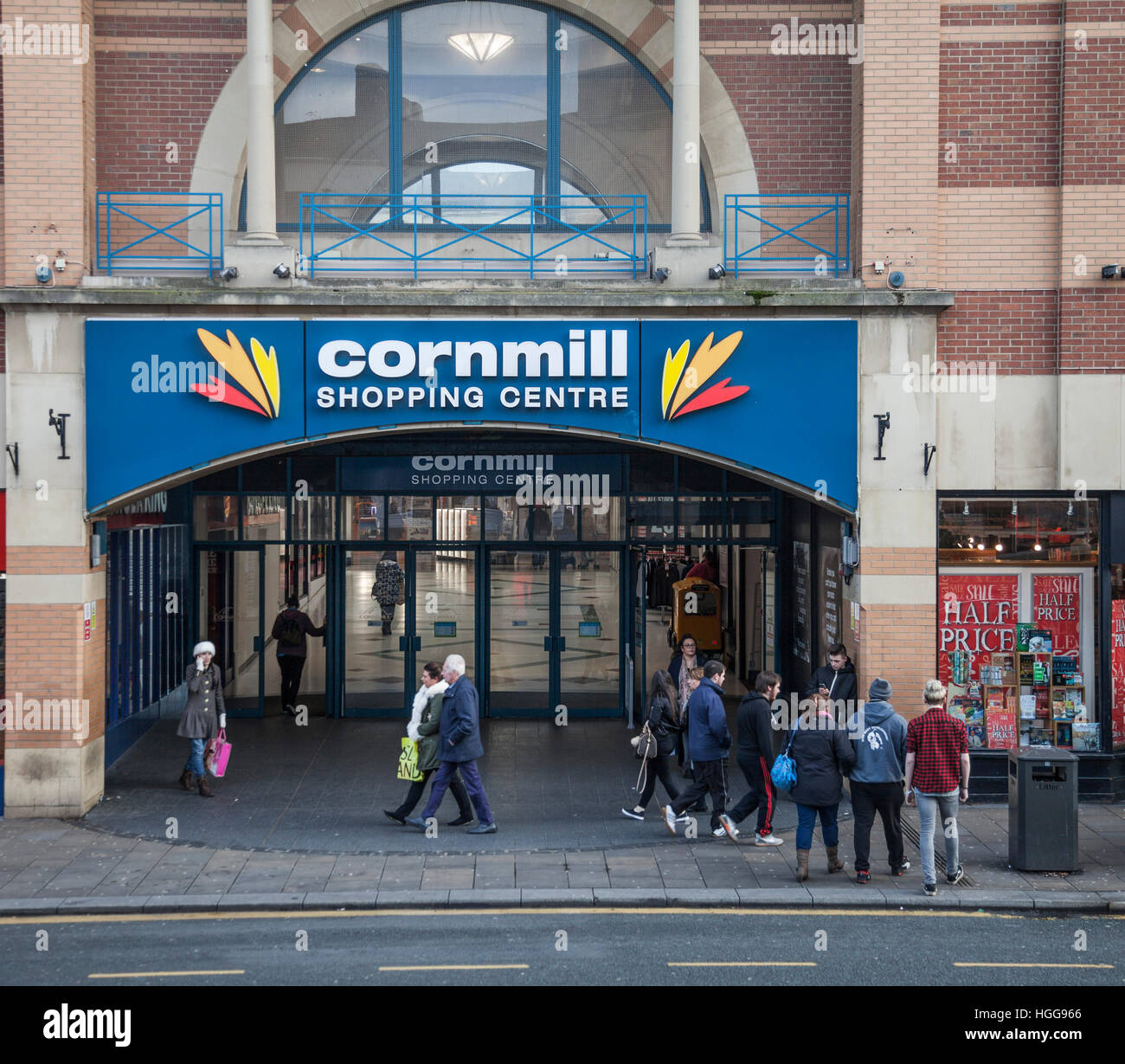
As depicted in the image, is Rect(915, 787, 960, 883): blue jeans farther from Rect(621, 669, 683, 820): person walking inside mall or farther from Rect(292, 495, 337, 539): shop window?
Rect(292, 495, 337, 539): shop window

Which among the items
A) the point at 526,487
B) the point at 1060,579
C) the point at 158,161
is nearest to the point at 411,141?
the point at 158,161

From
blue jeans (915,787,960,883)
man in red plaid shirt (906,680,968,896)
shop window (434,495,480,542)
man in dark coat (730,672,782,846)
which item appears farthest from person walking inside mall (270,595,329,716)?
blue jeans (915,787,960,883)

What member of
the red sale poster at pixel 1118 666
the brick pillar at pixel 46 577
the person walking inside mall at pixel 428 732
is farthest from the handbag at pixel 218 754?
the red sale poster at pixel 1118 666

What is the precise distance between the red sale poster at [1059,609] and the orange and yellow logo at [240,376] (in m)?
8.78

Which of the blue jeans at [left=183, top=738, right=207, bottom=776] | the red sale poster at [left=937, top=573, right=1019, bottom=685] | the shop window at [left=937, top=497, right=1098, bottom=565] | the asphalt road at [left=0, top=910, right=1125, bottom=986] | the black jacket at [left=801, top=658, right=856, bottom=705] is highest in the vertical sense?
the shop window at [left=937, top=497, right=1098, bottom=565]

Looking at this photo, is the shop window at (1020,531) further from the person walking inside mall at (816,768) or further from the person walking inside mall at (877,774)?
the person walking inside mall at (816,768)

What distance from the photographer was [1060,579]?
41.7 ft

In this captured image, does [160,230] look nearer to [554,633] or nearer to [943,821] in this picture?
[554,633]

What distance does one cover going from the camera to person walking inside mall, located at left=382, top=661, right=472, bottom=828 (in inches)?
447

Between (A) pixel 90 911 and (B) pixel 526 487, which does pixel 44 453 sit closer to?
(A) pixel 90 911

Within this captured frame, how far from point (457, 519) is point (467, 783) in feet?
19.2

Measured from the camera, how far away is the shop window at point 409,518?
16312 mm

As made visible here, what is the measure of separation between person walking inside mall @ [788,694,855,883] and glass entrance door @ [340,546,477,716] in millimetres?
7633

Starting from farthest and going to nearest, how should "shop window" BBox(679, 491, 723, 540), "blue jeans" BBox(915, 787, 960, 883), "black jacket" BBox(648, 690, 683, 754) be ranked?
"shop window" BBox(679, 491, 723, 540) → "black jacket" BBox(648, 690, 683, 754) → "blue jeans" BBox(915, 787, 960, 883)
